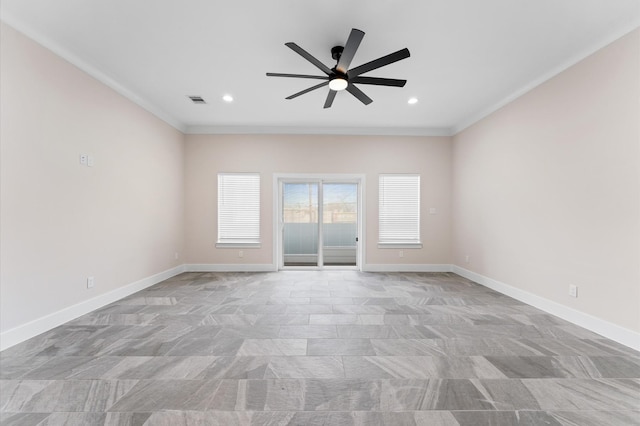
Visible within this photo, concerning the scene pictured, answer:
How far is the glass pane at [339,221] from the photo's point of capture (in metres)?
5.90

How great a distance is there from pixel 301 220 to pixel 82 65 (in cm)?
417

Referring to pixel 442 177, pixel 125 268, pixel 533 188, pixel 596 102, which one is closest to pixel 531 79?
pixel 596 102

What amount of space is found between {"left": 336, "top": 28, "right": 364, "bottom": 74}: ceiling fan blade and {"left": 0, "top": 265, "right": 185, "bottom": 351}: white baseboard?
404cm

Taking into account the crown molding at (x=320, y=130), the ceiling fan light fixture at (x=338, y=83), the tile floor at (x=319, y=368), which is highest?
the crown molding at (x=320, y=130)

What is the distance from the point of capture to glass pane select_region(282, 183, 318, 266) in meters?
5.87

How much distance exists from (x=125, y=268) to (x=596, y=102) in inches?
249

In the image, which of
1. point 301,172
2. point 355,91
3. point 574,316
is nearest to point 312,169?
point 301,172

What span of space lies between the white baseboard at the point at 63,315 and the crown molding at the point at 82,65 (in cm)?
284

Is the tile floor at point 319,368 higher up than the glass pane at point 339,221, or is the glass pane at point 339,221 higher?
the glass pane at point 339,221

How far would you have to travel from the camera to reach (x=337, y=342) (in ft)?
8.32

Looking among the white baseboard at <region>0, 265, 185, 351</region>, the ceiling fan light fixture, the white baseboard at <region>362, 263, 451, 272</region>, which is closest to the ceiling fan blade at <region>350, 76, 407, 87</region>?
the ceiling fan light fixture

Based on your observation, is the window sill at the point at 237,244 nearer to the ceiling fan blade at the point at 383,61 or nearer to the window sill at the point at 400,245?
the window sill at the point at 400,245

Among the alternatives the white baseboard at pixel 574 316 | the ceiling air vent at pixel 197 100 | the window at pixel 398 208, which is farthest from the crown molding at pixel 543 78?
the ceiling air vent at pixel 197 100

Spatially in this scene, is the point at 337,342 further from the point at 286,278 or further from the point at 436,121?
the point at 436,121
